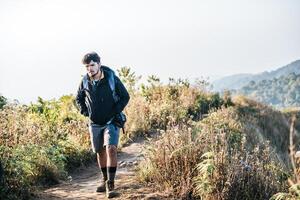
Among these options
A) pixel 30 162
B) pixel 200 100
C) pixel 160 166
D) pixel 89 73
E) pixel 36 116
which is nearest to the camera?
pixel 89 73

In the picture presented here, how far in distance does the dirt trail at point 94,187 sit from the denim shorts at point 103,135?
2.30 ft

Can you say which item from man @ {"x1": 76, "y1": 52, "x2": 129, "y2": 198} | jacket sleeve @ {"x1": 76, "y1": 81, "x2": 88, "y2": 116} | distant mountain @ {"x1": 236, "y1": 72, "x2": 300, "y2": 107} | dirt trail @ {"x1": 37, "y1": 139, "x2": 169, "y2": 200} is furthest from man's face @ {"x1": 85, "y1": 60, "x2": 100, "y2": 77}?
distant mountain @ {"x1": 236, "y1": 72, "x2": 300, "y2": 107}

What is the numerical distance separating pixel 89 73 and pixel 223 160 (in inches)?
82.8

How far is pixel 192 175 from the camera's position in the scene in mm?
6891

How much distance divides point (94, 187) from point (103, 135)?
1214 millimetres

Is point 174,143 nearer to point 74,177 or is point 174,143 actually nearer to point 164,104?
point 74,177

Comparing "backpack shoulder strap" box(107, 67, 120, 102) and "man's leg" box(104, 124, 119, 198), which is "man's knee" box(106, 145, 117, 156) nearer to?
"man's leg" box(104, 124, 119, 198)

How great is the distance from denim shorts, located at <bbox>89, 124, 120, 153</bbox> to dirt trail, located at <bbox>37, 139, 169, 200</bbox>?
70 centimetres

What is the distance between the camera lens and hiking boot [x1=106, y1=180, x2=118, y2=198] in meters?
6.78

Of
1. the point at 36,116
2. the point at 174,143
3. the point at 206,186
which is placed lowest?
the point at 206,186

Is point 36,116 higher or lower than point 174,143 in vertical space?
higher

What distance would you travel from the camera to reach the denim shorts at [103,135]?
6764 millimetres

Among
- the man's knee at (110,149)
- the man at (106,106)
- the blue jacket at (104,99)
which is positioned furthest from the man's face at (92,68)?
the man's knee at (110,149)

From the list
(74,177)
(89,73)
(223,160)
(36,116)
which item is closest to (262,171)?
(223,160)
